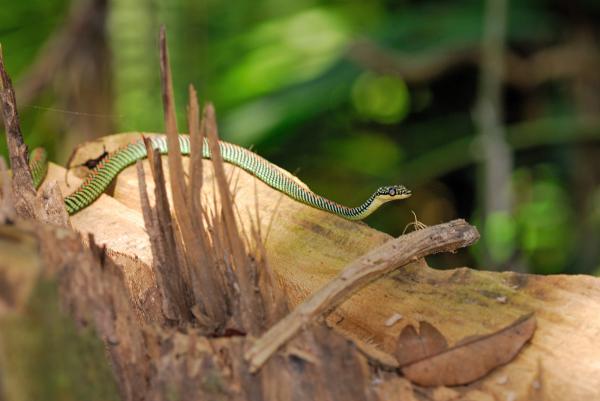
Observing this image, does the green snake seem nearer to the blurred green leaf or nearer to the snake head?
the snake head

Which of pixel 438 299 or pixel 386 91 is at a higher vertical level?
pixel 386 91

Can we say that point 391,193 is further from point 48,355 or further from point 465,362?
point 48,355

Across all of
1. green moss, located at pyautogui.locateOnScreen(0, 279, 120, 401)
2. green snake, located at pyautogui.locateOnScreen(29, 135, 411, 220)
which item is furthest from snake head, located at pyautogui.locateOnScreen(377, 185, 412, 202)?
green moss, located at pyautogui.locateOnScreen(0, 279, 120, 401)

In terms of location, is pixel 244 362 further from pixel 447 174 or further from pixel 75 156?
pixel 447 174

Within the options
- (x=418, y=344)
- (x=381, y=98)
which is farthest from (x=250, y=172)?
(x=381, y=98)

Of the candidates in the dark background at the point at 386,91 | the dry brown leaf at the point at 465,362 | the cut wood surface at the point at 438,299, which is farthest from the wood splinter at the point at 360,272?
the dark background at the point at 386,91

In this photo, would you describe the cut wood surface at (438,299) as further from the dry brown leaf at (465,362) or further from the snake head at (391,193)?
the snake head at (391,193)

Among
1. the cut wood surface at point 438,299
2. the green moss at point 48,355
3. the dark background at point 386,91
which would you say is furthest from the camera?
the dark background at point 386,91
